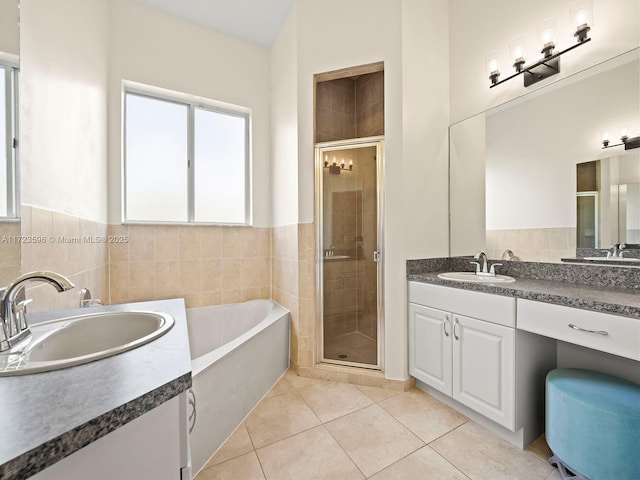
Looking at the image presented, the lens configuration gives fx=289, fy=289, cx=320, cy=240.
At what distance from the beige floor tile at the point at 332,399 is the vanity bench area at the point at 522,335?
0.49 meters

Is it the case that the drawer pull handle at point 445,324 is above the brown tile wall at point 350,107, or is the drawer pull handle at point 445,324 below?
below

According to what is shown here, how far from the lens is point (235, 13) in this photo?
2.55 m

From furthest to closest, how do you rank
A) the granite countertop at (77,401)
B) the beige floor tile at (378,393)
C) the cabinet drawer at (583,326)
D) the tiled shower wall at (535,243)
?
the beige floor tile at (378,393) → the tiled shower wall at (535,243) → the cabinet drawer at (583,326) → the granite countertop at (77,401)

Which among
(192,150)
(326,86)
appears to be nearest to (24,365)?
(192,150)

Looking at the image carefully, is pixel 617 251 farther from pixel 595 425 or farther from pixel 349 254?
pixel 349 254

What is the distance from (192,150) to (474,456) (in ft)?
10.2

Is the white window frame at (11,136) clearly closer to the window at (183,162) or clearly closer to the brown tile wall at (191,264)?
the brown tile wall at (191,264)

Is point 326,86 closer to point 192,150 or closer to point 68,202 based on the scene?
point 192,150

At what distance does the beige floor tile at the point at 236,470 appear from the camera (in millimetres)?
1360

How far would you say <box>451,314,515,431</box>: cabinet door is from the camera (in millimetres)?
1523

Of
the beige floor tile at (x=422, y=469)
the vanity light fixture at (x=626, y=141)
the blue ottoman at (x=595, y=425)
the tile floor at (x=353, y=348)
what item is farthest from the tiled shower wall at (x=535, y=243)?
the beige floor tile at (x=422, y=469)

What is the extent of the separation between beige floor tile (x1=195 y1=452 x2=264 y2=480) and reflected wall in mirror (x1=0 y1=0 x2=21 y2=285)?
3.88 feet

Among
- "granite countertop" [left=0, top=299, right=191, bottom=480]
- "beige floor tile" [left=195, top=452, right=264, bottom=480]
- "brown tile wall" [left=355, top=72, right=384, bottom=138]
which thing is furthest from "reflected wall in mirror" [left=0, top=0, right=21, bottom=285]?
"brown tile wall" [left=355, top=72, right=384, bottom=138]

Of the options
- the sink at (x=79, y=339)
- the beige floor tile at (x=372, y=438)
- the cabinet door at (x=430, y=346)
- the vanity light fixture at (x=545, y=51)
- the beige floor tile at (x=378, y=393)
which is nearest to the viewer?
the sink at (x=79, y=339)
